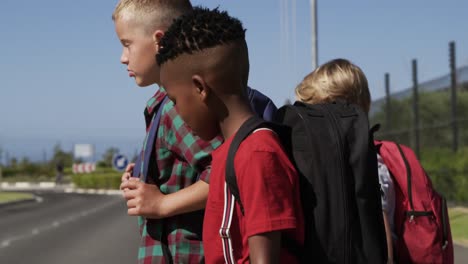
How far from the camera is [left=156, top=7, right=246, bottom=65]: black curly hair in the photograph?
2.39m

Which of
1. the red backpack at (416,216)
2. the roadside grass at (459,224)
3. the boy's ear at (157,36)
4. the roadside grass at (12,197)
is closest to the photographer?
the boy's ear at (157,36)

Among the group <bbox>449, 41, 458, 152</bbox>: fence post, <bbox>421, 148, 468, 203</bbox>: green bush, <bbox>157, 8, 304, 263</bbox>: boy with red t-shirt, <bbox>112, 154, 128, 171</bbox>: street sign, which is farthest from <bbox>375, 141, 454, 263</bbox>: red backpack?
<bbox>112, 154, 128, 171</bbox>: street sign

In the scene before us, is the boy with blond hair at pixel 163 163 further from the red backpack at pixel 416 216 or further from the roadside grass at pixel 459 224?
the roadside grass at pixel 459 224

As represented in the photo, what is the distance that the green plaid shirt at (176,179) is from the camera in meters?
2.86

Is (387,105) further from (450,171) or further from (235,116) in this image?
(235,116)

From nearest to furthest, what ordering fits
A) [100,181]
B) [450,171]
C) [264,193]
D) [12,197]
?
[264,193] < [450,171] < [12,197] < [100,181]

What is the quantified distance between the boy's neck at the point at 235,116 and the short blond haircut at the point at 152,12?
0.74 m

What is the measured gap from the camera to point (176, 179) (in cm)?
295

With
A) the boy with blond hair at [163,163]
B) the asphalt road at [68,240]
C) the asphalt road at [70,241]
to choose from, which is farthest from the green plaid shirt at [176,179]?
the asphalt road at [68,240]

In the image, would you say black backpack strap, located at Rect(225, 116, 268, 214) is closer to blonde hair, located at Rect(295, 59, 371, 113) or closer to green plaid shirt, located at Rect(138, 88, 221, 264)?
green plaid shirt, located at Rect(138, 88, 221, 264)

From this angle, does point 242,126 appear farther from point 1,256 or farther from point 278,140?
point 1,256

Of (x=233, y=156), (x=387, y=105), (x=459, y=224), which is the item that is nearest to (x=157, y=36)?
(x=233, y=156)

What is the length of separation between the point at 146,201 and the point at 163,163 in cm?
15

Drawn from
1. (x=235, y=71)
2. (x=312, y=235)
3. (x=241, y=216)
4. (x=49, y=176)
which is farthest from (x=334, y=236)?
(x=49, y=176)
